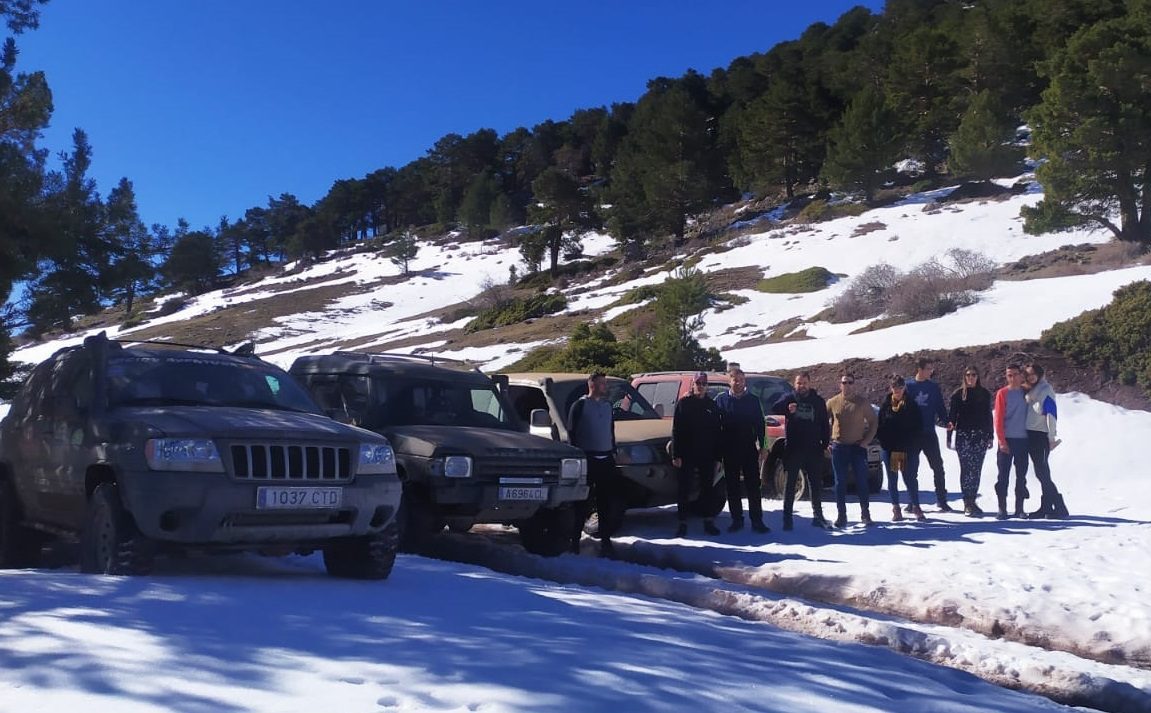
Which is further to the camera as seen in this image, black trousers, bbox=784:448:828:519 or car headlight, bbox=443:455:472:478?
black trousers, bbox=784:448:828:519

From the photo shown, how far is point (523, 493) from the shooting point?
28.7 ft

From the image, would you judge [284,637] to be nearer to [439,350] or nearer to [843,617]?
[843,617]

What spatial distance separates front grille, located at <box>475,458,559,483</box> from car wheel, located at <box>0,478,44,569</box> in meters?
3.47

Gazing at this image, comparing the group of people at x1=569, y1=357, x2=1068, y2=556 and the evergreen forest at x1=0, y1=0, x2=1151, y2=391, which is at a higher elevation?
the evergreen forest at x1=0, y1=0, x2=1151, y2=391

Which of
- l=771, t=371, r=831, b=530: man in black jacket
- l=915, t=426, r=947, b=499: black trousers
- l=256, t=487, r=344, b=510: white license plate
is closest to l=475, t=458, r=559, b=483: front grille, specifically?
l=256, t=487, r=344, b=510: white license plate

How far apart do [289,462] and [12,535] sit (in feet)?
9.80

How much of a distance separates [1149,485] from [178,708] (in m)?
13.0

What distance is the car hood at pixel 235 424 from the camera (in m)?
6.17

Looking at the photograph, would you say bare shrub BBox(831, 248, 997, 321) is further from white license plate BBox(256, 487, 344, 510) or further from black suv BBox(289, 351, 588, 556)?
white license plate BBox(256, 487, 344, 510)

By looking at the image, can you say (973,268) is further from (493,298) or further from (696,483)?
(493,298)

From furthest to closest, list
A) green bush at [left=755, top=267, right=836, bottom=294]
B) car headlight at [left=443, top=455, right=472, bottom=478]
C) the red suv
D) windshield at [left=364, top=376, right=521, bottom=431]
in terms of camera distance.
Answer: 1. green bush at [left=755, top=267, right=836, bottom=294]
2. the red suv
3. windshield at [left=364, top=376, right=521, bottom=431]
4. car headlight at [left=443, top=455, right=472, bottom=478]

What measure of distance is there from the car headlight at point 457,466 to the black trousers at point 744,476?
310 centimetres

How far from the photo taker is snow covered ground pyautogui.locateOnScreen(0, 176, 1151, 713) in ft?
13.6

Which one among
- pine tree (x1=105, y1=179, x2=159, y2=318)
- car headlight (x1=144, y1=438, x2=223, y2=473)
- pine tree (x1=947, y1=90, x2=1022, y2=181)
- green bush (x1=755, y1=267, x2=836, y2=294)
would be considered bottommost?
car headlight (x1=144, y1=438, x2=223, y2=473)
